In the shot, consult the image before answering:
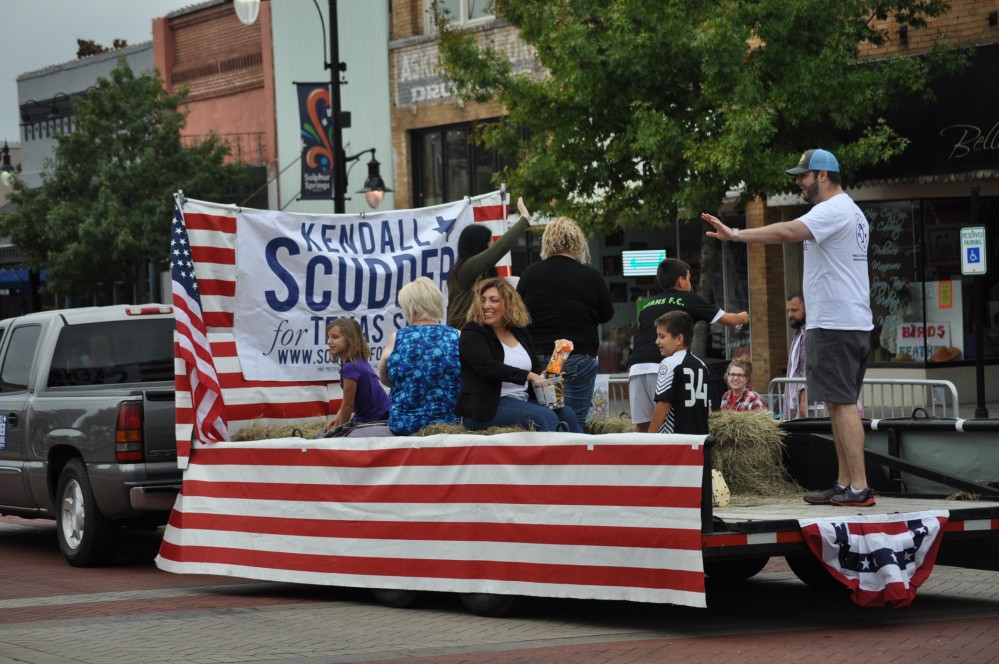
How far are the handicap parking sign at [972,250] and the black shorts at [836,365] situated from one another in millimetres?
9827

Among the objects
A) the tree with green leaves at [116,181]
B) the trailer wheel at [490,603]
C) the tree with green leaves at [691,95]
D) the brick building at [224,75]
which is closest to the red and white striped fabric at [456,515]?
the trailer wheel at [490,603]

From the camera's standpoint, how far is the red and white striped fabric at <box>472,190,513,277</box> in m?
11.8

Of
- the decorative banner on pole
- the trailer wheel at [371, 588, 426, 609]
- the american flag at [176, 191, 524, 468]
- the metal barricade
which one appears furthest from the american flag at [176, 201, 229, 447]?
the decorative banner on pole

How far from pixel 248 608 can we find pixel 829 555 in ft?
11.9

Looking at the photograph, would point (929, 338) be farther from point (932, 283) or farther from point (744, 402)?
point (744, 402)

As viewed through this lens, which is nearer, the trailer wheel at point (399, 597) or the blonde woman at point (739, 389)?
the trailer wheel at point (399, 597)

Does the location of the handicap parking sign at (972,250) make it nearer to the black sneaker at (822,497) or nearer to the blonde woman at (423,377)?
the black sneaker at (822,497)

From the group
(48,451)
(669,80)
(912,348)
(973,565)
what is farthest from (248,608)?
(912,348)

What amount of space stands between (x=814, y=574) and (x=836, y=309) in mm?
1969

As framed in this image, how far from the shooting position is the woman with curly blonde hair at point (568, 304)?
9.71 meters

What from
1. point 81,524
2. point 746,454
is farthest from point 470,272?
point 81,524

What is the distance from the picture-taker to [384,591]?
30.1 feet

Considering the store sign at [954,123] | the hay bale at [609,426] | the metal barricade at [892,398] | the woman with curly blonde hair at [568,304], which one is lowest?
the metal barricade at [892,398]

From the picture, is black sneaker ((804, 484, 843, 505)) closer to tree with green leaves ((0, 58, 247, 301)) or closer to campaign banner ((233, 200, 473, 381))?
campaign banner ((233, 200, 473, 381))
